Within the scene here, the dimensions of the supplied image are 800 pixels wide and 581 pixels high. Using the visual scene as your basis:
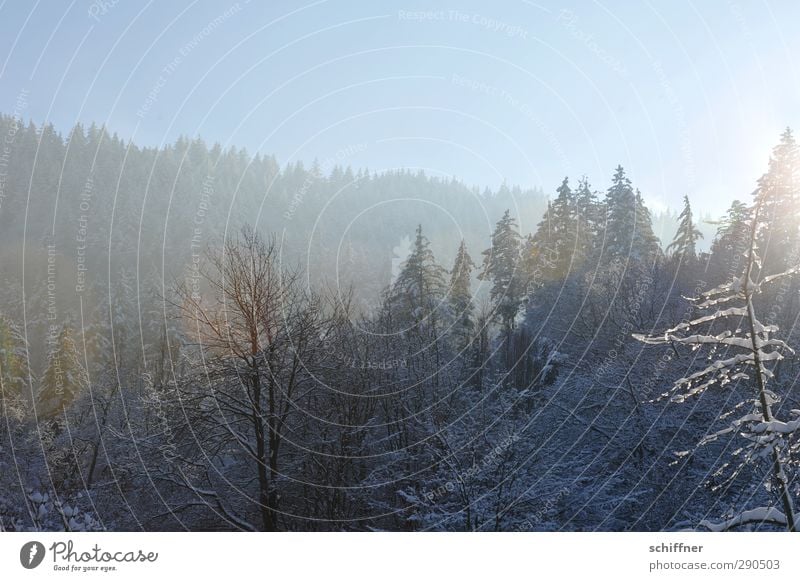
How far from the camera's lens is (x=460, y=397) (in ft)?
60.2

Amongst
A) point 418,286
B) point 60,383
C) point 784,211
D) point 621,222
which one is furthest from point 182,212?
point 784,211

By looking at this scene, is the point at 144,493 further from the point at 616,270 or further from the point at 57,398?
the point at 616,270

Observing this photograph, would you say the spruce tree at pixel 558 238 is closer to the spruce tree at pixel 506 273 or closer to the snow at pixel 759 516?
the spruce tree at pixel 506 273

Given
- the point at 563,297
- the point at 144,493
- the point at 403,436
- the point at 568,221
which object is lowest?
the point at 144,493

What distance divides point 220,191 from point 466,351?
78.7 metres

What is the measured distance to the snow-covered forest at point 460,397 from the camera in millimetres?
9711

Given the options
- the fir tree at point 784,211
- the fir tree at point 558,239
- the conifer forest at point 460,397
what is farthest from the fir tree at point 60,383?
the fir tree at point 784,211

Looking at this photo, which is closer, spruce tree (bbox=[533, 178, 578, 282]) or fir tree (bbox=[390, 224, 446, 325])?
fir tree (bbox=[390, 224, 446, 325])

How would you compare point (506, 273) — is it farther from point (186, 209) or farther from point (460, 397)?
point (186, 209)

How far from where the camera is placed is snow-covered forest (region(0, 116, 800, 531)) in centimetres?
971

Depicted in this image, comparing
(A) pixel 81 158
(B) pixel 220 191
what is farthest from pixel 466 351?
(A) pixel 81 158

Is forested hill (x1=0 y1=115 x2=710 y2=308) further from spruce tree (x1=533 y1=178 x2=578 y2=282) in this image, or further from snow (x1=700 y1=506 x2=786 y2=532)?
snow (x1=700 y1=506 x2=786 y2=532)

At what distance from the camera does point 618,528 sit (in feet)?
42.8

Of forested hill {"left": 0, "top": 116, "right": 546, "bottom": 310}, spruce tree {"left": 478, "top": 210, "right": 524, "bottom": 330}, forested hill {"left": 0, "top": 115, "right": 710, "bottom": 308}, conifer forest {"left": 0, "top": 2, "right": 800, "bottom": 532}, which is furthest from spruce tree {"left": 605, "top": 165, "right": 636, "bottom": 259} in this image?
forested hill {"left": 0, "top": 116, "right": 546, "bottom": 310}
